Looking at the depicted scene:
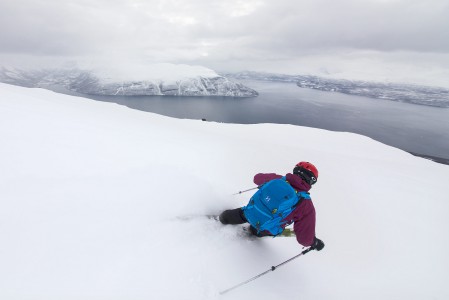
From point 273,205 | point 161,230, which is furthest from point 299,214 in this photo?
point 161,230

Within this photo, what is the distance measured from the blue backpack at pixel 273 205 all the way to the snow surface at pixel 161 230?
2.21ft

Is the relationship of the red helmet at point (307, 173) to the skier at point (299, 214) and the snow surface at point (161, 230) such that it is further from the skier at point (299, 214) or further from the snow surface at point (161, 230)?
the snow surface at point (161, 230)

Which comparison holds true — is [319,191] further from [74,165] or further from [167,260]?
[74,165]

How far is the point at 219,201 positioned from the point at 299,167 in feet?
8.01

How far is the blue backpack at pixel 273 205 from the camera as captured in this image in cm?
492

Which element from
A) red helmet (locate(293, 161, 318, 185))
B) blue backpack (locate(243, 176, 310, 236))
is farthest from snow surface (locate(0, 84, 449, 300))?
red helmet (locate(293, 161, 318, 185))

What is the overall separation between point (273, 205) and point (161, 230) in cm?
235

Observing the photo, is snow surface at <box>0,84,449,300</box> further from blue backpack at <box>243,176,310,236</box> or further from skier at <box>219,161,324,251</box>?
blue backpack at <box>243,176,310,236</box>

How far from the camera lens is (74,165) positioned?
5.79m

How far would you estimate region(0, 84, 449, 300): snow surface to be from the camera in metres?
3.73

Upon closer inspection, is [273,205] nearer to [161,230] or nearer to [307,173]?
[307,173]

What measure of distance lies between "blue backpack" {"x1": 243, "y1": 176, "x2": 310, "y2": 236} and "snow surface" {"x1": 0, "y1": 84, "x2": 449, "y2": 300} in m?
0.67

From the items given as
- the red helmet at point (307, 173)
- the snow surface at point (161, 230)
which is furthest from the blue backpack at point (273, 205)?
the snow surface at point (161, 230)

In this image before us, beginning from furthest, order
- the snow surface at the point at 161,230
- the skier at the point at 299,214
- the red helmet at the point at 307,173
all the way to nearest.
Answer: the red helmet at the point at 307,173
the skier at the point at 299,214
the snow surface at the point at 161,230
